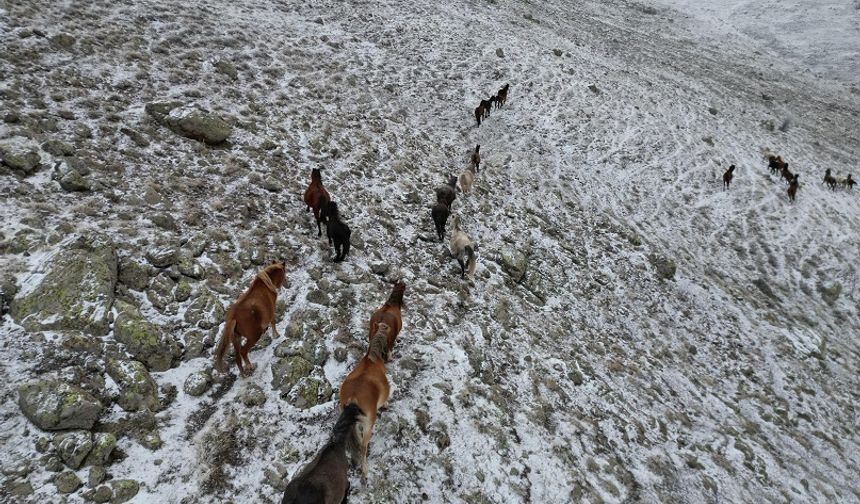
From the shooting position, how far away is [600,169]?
1684 cm

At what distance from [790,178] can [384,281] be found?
62.9 ft

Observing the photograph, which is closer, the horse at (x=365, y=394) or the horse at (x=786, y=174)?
the horse at (x=365, y=394)

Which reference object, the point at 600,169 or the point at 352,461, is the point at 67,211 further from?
the point at 600,169

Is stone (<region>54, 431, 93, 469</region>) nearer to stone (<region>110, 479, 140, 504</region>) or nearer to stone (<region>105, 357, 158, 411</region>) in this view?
stone (<region>110, 479, 140, 504</region>)

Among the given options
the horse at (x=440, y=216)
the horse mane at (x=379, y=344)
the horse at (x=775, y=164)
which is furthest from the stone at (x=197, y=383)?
the horse at (x=775, y=164)

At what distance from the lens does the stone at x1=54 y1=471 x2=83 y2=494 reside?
3.84 m

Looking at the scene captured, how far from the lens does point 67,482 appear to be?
3.88m

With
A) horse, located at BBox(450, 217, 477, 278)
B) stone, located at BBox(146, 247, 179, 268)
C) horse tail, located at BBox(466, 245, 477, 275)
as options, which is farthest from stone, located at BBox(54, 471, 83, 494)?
horse tail, located at BBox(466, 245, 477, 275)

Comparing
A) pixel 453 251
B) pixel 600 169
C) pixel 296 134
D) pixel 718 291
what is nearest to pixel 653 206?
pixel 600 169

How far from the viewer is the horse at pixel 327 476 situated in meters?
3.69

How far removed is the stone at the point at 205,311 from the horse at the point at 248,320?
0.45 metres

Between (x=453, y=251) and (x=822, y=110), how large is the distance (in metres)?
32.0

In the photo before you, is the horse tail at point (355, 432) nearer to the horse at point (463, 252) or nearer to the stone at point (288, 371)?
the stone at point (288, 371)

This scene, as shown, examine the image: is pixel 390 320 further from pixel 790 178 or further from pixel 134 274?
pixel 790 178
